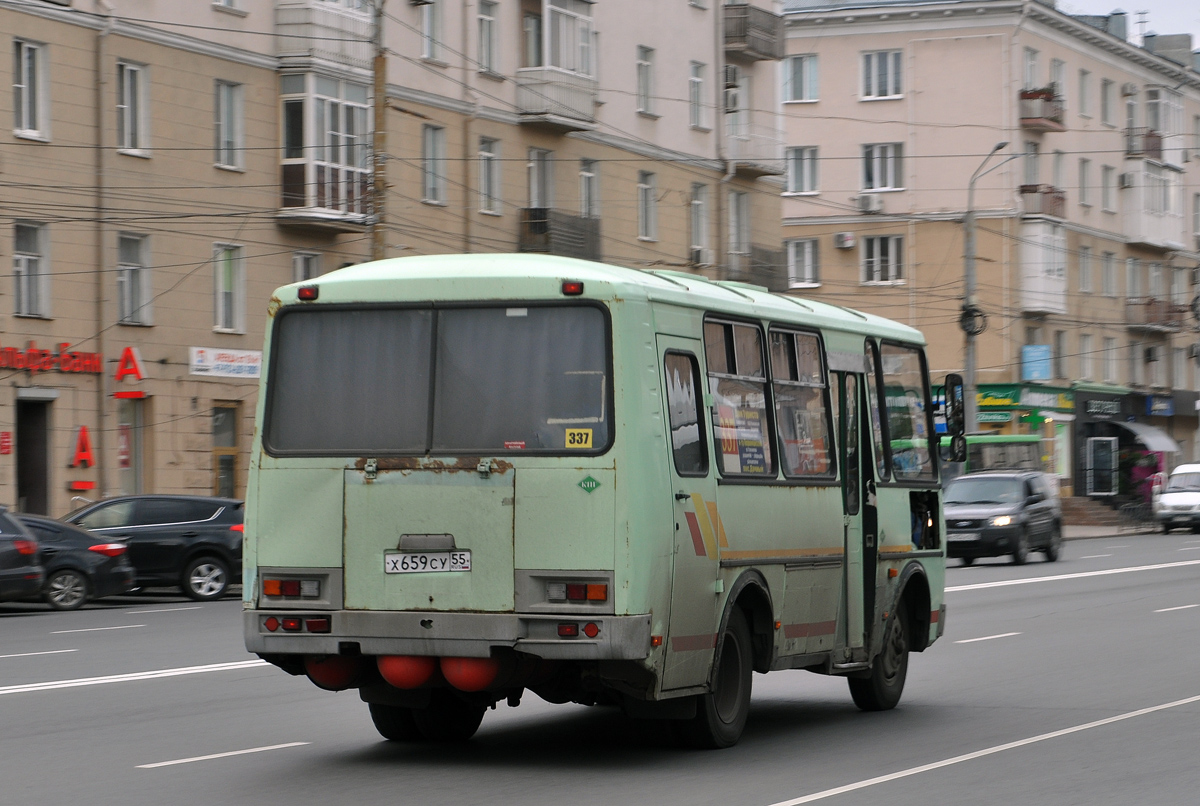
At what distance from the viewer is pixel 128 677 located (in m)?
14.9

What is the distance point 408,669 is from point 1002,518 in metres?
25.6

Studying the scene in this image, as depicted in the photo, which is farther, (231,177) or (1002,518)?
(231,177)

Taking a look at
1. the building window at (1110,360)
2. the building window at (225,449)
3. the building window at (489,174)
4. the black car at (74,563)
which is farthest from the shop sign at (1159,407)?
the black car at (74,563)

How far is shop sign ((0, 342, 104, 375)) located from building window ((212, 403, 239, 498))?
131 inches

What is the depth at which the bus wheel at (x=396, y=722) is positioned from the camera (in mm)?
11062

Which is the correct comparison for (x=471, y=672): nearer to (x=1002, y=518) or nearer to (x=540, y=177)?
(x=1002, y=518)

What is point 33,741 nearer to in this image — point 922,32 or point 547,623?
point 547,623

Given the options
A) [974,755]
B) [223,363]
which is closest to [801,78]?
[223,363]

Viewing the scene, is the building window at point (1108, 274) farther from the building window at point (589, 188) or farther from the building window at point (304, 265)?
the building window at point (304, 265)

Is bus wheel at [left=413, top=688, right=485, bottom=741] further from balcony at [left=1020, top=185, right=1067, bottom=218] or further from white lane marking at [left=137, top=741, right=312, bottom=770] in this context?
balcony at [left=1020, top=185, right=1067, bottom=218]

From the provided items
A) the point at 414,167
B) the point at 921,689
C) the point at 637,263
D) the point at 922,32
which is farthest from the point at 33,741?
the point at 922,32

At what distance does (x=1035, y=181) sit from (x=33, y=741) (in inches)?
2292

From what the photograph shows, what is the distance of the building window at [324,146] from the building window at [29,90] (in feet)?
18.9

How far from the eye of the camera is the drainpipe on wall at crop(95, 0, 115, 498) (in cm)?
3231
